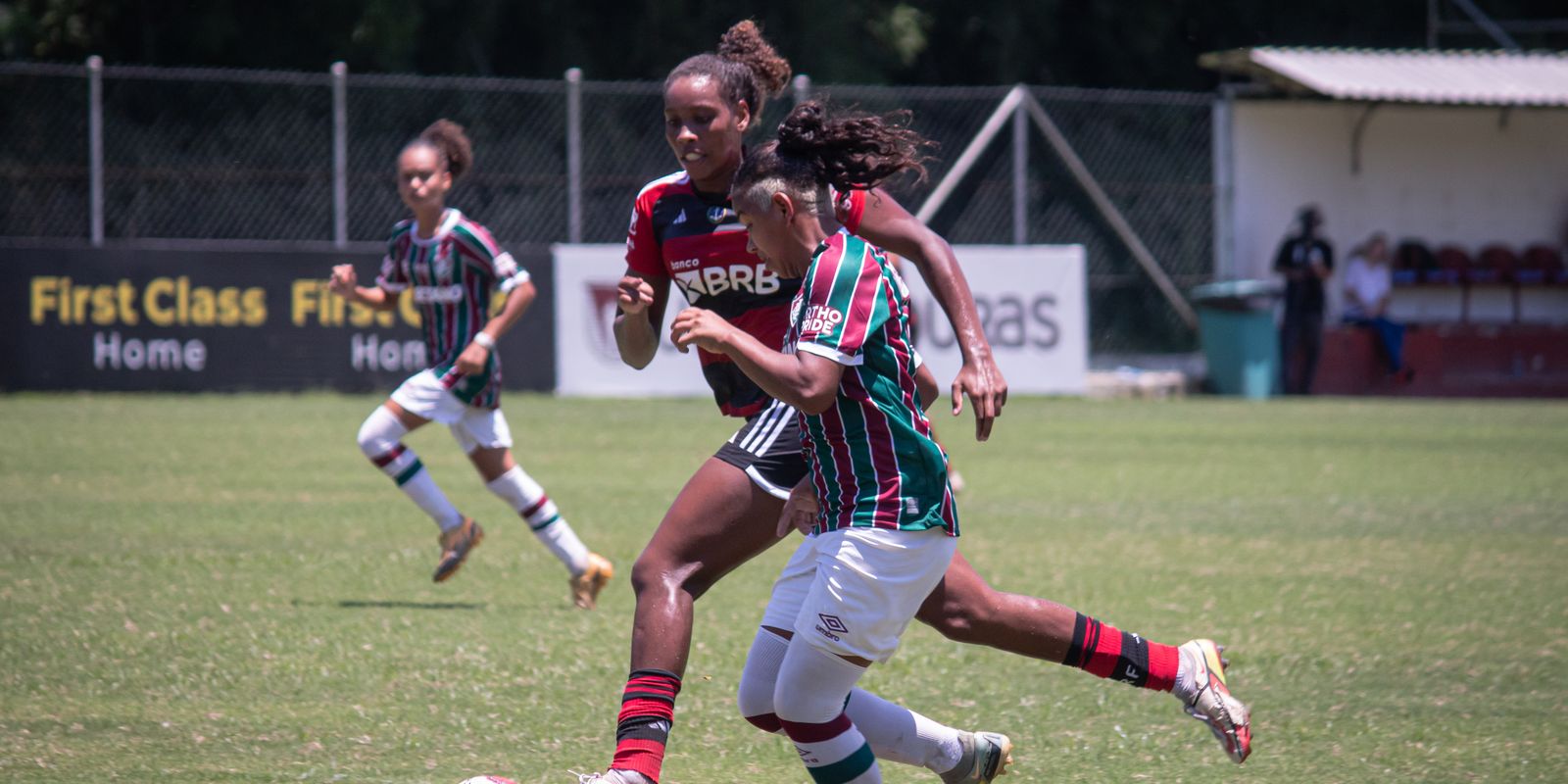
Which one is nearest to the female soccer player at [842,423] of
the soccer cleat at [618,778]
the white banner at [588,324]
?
the soccer cleat at [618,778]

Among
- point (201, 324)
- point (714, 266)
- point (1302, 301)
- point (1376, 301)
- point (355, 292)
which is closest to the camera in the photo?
point (714, 266)

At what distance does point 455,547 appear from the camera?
7832mm

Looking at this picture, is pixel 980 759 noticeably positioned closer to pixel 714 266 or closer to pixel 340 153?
pixel 714 266

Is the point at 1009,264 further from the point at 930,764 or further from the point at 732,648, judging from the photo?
the point at 930,764

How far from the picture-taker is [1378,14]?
30.2 metres

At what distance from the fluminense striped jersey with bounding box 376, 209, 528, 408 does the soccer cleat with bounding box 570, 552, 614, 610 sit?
997 millimetres

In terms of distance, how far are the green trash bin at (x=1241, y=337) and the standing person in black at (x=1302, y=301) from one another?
0.16 metres

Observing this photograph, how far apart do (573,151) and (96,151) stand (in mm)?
4651

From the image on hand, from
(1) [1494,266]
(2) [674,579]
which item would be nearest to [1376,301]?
(1) [1494,266]

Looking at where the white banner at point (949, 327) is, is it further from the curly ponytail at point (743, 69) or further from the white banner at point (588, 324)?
the curly ponytail at point (743, 69)

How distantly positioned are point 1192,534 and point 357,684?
5588mm

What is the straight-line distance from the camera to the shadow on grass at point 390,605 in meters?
7.46

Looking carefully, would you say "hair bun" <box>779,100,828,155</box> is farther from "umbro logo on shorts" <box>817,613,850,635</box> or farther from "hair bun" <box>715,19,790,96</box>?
"umbro logo on shorts" <box>817,613,850,635</box>

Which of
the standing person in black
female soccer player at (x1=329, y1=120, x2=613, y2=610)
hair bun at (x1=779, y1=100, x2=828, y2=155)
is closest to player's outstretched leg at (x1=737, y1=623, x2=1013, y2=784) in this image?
hair bun at (x1=779, y1=100, x2=828, y2=155)
